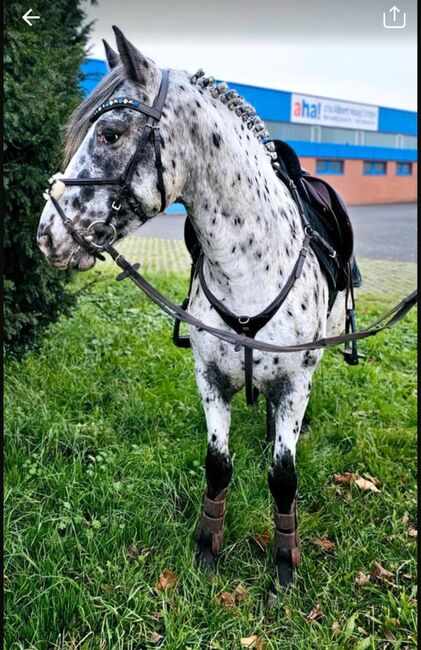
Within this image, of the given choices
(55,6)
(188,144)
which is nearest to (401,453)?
(188,144)

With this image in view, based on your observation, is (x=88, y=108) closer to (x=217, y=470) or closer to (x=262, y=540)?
(x=217, y=470)

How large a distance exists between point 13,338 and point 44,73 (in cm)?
187

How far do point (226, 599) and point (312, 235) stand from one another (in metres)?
1.55

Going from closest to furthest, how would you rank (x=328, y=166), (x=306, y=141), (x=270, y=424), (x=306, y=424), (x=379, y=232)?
(x=270, y=424) → (x=306, y=424) → (x=379, y=232) → (x=306, y=141) → (x=328, y=166)

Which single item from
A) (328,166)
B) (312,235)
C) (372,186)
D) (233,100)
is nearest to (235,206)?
(233,100)

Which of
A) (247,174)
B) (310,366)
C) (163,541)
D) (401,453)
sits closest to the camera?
(247,174)

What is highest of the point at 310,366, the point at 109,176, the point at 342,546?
the point at 109,176

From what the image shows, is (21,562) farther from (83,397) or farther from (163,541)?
(83,397)

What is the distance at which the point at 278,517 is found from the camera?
2.30 meters

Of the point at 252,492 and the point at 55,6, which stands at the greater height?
the point at 55,6

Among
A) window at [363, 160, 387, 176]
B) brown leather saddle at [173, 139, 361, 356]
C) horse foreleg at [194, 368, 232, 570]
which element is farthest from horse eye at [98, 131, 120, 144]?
window at [363, 160, 387, 176]

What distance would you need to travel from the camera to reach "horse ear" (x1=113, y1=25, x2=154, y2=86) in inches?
60.6

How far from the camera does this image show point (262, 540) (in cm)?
252

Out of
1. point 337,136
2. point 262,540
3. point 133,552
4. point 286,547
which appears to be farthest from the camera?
point 337,136
